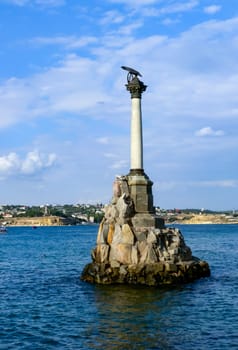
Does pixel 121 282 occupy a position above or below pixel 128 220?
below

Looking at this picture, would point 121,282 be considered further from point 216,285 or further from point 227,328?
point 227,328

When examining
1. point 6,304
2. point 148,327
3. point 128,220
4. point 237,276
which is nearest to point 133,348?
point 148,327

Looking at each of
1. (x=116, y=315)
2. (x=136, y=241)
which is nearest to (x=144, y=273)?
A: (x=136, y=241)

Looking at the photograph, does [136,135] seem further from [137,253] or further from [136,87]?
[137,253]

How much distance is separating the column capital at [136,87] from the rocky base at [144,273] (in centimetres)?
1076

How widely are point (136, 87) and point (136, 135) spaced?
10.0ft

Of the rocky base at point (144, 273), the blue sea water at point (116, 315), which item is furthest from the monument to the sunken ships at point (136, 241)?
the blue sea water at point (116, 315)

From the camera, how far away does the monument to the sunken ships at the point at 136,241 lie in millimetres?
31422

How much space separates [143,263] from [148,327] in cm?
1128

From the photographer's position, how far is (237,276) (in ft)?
116

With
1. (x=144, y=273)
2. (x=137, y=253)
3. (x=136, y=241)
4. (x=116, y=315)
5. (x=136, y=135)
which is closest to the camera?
(x=116, y=315)

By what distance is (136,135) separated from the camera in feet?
115

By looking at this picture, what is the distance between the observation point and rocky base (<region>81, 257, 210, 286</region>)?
101ft

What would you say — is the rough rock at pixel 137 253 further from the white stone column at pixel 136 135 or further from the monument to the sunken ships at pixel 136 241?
the white stone column at pixel 136 135
